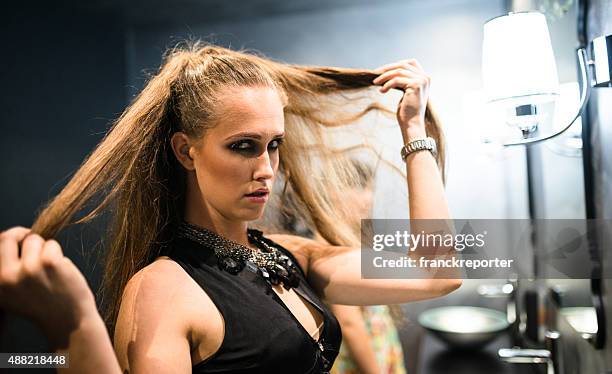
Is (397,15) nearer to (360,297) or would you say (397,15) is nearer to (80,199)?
(360,297)

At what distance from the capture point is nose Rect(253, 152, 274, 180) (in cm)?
77

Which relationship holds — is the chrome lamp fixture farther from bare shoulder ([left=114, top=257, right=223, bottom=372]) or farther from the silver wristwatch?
bare shoulder ([left=114, top=257, right=223, bottom=372])

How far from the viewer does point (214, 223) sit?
0.83 m

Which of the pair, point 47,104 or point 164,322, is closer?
point 164,322

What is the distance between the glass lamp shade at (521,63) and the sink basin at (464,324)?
1.00 m

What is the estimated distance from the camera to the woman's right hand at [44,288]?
543 mm

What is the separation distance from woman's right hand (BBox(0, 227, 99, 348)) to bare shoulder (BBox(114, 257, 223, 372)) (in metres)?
0.12

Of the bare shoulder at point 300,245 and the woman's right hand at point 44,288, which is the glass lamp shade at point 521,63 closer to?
the bare shoulder at point 300,245

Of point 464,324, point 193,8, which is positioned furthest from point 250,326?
point 464,324

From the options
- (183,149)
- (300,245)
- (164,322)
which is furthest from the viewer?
(300,245)

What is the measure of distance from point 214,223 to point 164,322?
0.58ft

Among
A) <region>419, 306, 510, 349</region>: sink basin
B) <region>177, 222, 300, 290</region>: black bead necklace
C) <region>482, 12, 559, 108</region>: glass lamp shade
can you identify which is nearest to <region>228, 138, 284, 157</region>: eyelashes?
<region>177, 222, 300, 290</region>: black bead necklace

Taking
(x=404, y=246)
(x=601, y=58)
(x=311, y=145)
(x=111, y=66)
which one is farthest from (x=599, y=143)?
(x=111, y=66)

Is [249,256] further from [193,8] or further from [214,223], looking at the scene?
[193,8]
